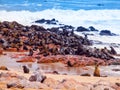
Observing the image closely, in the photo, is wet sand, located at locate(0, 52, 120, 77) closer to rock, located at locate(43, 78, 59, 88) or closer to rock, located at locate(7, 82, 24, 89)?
rock, located at locate(43, 78, 59, 88)

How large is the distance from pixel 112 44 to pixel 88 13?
101 ft

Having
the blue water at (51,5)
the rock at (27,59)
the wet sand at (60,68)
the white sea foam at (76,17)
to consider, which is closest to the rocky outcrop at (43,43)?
the rock at (27,59)

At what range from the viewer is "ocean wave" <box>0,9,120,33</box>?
53.8m

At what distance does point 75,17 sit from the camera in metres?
62.3

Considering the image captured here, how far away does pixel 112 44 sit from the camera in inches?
1463

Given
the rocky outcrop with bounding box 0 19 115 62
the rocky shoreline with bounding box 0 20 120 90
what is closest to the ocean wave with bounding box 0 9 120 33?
the rocky outcrop with bounding box 0 19 115 62

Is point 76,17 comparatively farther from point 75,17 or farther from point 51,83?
point 51,83

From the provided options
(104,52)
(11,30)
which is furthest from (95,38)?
(104,52)

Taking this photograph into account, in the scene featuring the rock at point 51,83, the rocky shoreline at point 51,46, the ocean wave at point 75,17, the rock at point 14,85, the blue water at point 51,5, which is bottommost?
the blue water at point 51,5

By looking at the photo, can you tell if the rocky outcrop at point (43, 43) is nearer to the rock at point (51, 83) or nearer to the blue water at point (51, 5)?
the rock at point (51, 83)

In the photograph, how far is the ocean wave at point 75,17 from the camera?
53750 millimetres

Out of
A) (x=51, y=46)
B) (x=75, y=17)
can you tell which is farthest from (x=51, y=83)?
(x=75, y=17)

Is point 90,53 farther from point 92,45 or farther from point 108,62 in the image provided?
point 92,45

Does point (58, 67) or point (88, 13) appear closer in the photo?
point (58, 67)
